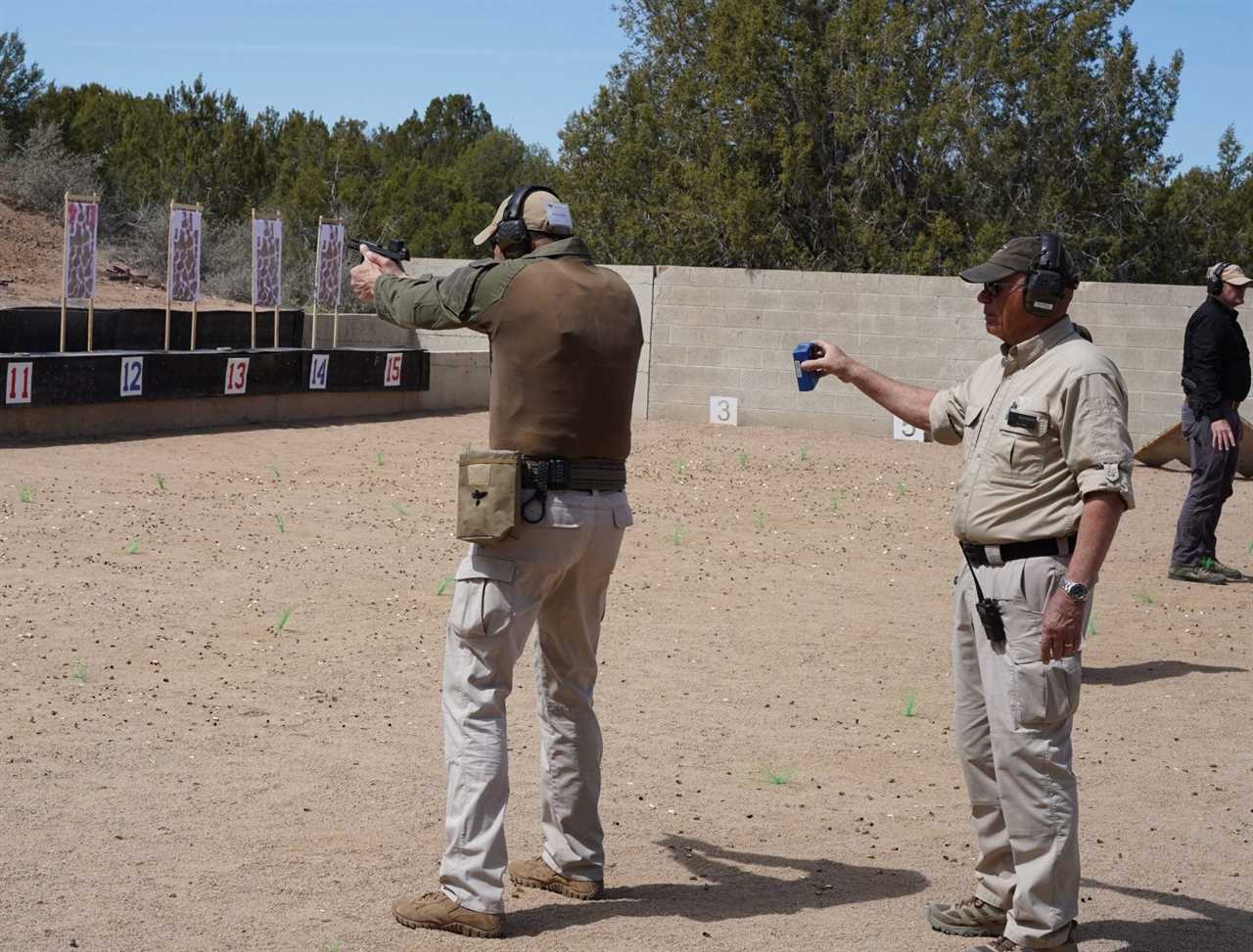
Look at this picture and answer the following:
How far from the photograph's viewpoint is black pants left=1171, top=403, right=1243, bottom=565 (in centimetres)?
942

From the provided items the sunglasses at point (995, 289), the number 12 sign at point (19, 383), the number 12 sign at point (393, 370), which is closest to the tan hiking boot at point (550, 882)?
the sunglasses at point (995, 289)

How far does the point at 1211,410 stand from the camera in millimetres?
9391

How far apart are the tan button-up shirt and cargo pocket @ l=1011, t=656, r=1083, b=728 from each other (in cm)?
32

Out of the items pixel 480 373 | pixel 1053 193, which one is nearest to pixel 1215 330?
pixel 480 373

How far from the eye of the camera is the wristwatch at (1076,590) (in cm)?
365

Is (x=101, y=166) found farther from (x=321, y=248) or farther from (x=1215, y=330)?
(x=1215, y=330)

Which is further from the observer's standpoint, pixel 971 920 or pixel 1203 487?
pixel 1203 487

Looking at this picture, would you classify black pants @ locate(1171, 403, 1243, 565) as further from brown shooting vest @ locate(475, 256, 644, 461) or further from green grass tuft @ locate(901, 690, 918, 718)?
brown shooting vest @ locate(475, 256, 644, 461)

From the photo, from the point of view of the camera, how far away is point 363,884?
433 cm

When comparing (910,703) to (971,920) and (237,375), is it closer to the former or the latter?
(971,920)

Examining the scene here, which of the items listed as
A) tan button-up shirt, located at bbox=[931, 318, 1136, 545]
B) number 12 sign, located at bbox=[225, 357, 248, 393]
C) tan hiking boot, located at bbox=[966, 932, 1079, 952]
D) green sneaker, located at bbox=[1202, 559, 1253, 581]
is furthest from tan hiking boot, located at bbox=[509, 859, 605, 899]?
number 12 sign, located at bbox=[225, 357, 248, 393]

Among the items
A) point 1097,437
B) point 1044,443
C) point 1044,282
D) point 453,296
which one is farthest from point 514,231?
point 1097,437

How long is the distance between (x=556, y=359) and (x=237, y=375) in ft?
41.2

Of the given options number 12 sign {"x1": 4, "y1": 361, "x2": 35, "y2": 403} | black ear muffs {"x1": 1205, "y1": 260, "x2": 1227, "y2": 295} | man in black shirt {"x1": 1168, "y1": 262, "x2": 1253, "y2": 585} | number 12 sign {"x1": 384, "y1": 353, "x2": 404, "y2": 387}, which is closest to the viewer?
black ear muffs {"x1": 1205, "y1": 260, "x2": 1227, "y2": 295}
